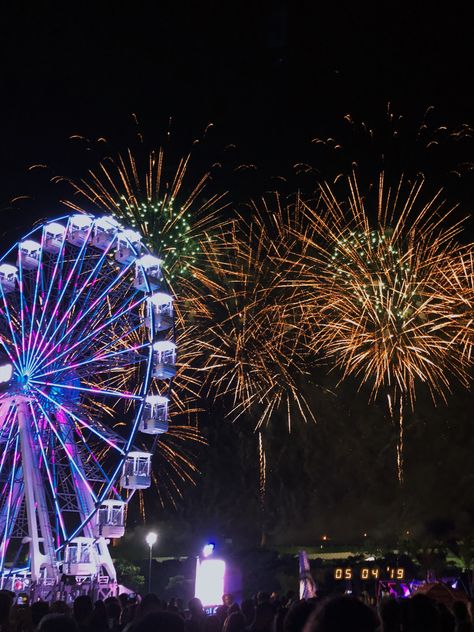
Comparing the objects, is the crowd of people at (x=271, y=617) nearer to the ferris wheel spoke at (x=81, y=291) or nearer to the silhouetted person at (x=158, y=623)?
the silhouetted person at (x=158, y=623)

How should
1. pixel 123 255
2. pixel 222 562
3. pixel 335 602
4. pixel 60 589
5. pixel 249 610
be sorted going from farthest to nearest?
pixel 123 255
pixel 60 589
pixel 222 562
pixel 249 610
pixel 335 602

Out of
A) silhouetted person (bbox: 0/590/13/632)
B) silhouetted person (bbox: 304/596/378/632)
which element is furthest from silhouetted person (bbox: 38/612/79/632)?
silhouetted person (bbox: 0/590/13/632)

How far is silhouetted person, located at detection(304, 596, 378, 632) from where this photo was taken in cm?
355

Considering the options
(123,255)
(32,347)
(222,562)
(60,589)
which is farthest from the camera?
(123,255)

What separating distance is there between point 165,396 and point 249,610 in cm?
1760

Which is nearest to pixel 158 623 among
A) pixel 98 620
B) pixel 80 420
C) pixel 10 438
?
pixel 98 620

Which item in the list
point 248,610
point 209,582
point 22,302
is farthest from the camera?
point 22,302

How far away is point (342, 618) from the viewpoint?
3580 mm

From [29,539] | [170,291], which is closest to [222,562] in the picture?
[29,539]

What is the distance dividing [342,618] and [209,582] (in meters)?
18.5

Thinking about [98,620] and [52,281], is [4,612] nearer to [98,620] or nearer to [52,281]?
[98,620]

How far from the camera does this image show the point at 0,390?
2697 cm

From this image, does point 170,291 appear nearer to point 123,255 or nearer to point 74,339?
point 123,255

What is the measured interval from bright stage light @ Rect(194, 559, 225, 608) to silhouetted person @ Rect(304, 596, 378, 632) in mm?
18198
